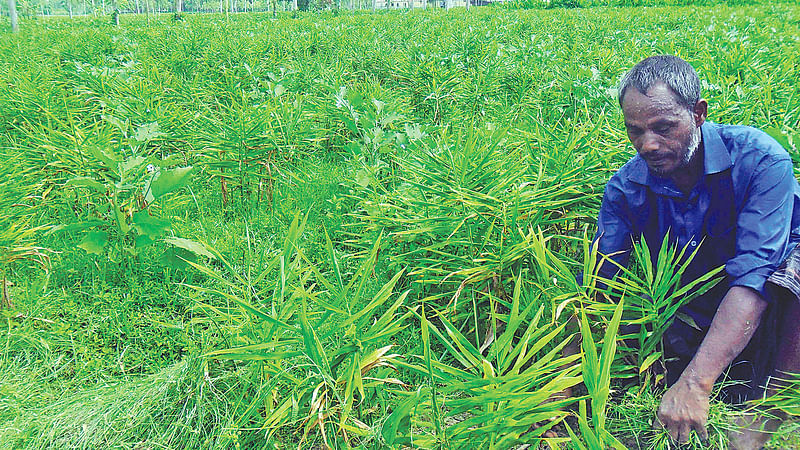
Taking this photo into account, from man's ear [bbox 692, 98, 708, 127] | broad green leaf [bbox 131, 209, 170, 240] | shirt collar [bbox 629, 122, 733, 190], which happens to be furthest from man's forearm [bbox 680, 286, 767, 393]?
broad green leaf [bbox 131, 209, 170, 240]

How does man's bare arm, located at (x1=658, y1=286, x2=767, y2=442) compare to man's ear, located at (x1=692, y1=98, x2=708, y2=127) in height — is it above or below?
below

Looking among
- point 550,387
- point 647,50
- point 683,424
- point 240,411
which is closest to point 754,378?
point 683,424

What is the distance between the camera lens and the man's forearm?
5.15 ft

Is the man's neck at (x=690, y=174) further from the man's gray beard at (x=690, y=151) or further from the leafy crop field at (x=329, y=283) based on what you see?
the leafy crop field at (x=329, y=283)

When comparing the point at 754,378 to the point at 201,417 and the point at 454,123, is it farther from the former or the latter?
the point at 454,123

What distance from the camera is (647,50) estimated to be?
18.6 ft

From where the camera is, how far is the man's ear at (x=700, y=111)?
180 centimetres

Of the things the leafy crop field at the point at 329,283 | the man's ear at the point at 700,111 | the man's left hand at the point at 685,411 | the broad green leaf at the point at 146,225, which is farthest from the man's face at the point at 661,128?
the broad green leaf at the point at 146,225

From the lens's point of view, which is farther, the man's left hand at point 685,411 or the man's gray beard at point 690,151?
the man's gray beard at point 690,151

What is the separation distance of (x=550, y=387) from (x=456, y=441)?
27cm

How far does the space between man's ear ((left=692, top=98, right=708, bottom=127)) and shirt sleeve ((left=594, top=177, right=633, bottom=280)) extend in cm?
31

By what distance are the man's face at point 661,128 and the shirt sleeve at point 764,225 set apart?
218mm

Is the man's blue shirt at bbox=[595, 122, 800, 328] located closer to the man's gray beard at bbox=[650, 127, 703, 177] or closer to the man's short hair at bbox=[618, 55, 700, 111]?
the man's gray beard at bbox=[650, 127, 703, 177]

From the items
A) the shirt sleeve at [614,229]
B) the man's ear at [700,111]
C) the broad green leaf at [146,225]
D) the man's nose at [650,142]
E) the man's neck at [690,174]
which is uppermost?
the man's ear at [700,111]
